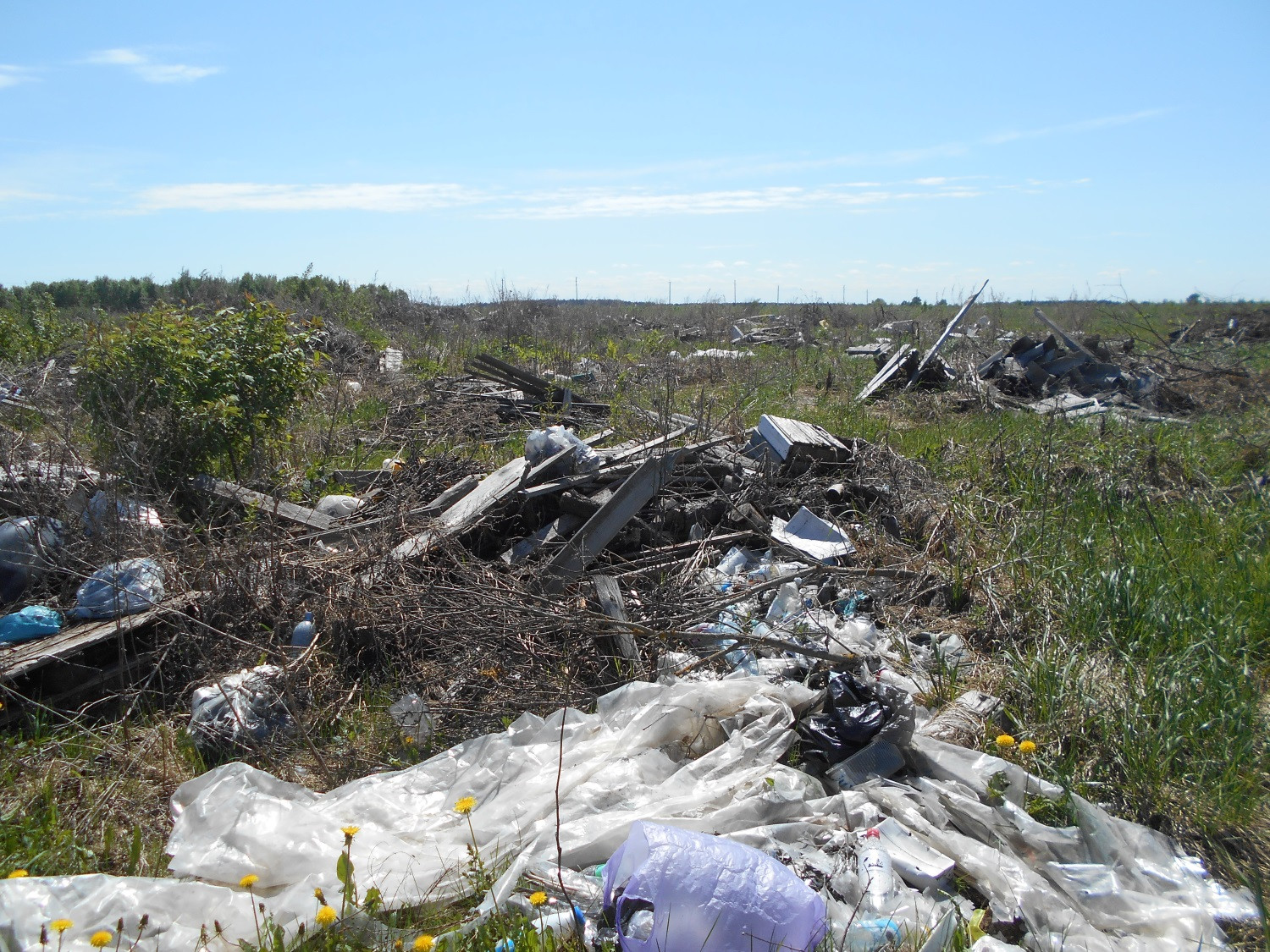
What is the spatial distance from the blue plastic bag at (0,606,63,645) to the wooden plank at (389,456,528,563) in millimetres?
1625

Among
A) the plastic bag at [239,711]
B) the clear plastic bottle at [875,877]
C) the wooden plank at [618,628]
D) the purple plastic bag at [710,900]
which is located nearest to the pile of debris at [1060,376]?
the wooden plank at [618,628]

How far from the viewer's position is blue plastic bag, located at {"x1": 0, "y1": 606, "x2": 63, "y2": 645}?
147 inches

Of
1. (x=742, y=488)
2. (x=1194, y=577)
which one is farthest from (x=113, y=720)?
(x=1194, y=577)

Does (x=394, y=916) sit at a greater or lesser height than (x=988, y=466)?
lesser

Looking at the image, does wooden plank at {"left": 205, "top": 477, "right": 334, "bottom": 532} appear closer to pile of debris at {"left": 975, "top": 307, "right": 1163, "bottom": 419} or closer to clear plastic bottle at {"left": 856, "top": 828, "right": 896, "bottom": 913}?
clear plastic bottle at {"left": 856, "top": 828, "right": 896, "bottom": 913}

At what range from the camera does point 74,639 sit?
142 inches

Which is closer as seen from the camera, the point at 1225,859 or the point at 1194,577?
the point at 1225,859

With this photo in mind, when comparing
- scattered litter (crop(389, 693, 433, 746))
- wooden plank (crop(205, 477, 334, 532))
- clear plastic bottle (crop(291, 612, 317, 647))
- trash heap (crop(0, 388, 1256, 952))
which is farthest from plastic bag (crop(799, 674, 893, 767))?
wooden plank (crop(205, 477, 334, 532))

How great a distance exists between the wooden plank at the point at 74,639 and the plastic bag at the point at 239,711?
0.46 metres

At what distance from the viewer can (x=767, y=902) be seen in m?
2.06

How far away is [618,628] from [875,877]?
1710 mm

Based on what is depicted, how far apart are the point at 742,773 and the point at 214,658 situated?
263 cm

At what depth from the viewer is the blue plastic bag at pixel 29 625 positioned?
373 cm

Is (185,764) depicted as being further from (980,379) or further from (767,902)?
(980,379)
